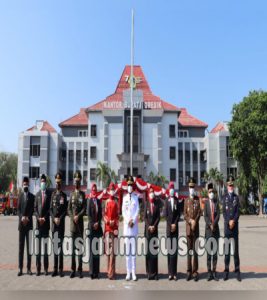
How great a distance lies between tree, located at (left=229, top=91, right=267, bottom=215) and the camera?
43.6 metres

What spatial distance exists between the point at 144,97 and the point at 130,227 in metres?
56.4

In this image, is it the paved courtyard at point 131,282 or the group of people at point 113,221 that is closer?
the paved courtyard at point 131,282

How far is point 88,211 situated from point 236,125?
38.6 meters

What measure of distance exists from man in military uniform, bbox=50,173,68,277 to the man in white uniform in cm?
145

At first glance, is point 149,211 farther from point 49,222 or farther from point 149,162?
point 149,162

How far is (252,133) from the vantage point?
145 ft

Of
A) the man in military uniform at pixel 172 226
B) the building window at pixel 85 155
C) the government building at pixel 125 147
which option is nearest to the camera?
the man in military uniform at pixel 172 226

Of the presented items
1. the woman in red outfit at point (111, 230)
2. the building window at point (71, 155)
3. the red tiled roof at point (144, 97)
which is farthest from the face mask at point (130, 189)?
the building window at point (71, 155)

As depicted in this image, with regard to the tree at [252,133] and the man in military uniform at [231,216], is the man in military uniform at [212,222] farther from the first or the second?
the tree at [252,133]

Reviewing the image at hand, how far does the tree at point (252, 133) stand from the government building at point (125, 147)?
15.4 m

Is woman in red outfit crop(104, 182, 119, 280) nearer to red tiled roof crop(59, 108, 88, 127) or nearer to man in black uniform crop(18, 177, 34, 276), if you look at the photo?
man in black uniform crop(18, 177, 34, 276)

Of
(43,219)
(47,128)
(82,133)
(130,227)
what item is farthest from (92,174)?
(130,227)

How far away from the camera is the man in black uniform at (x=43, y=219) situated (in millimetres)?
8922

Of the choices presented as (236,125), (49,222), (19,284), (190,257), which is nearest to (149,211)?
(190,257)
